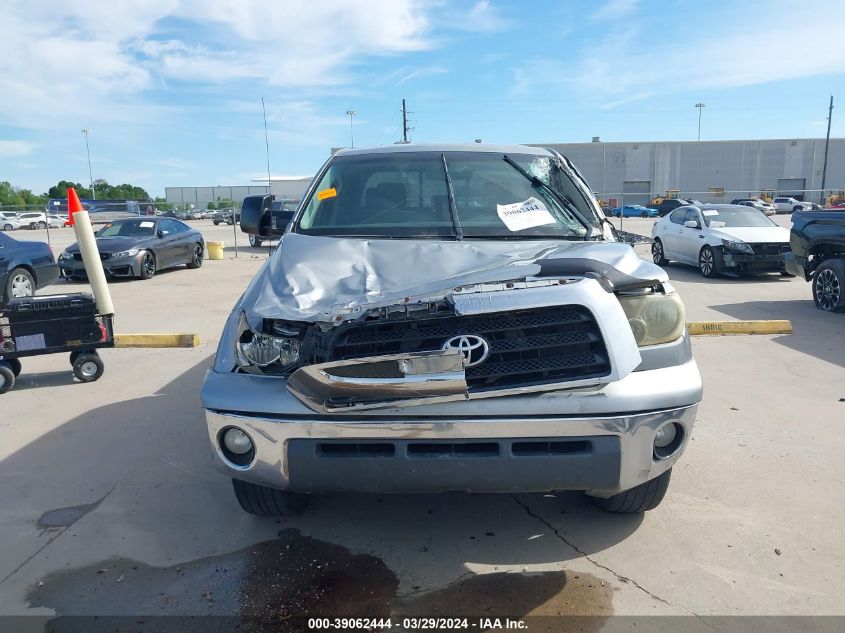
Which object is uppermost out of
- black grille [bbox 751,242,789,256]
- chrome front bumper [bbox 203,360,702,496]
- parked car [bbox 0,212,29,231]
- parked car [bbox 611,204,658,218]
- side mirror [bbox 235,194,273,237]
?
side mirror [bbox 235,194,273,237]

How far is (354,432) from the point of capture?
265 cm

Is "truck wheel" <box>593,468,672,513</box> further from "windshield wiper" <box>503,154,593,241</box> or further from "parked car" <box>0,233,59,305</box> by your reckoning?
"parked car" <box>0,233,59,305</box>

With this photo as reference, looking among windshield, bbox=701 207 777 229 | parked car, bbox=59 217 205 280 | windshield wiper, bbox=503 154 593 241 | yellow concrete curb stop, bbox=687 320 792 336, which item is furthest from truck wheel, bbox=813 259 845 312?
parked car, bbox=59 217 205 280

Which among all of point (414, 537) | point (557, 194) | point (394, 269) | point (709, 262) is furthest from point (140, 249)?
point (414, 537)

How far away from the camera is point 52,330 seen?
5949 millimetres

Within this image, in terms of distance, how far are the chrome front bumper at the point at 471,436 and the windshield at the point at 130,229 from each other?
1355 centimetres

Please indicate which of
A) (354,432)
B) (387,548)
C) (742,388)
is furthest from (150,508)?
(742,388)

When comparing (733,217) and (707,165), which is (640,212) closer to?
(707,165)

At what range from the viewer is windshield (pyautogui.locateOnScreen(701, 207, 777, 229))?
43.9 feet

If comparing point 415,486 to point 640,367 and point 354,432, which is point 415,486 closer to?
point 354,432

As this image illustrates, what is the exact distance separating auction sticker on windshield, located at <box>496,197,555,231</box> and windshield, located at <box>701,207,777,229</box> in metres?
10.7

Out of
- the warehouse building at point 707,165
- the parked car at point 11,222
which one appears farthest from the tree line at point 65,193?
the warehouse building at point 707,165

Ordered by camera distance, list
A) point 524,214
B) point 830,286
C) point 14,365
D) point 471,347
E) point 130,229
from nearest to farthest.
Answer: point 471,347
point 524,214
point 14,365
point 830,286
point 130,229

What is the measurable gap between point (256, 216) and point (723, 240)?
1058 cm
